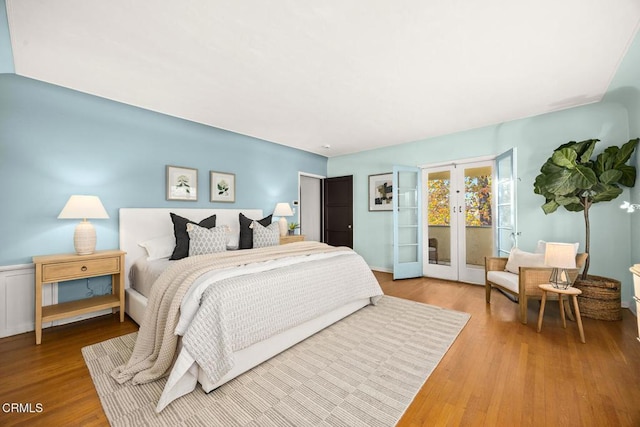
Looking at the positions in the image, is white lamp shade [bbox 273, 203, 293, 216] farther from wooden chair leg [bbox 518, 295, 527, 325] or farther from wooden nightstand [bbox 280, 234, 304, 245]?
wooden chair leg [bbox 518, 295, 527, 325]

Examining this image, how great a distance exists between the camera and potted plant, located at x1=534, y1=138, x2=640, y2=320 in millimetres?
2818

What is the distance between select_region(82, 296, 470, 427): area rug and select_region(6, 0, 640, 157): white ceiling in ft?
8.36

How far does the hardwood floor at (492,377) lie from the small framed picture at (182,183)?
1.71 m

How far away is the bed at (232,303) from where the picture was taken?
5.52ft

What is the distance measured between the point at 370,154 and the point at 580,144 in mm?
3192

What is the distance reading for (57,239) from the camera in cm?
279

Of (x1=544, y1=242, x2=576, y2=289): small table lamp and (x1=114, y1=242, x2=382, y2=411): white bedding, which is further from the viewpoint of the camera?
(x1=544, y1=242, x2=576, y2=289): small table lamp

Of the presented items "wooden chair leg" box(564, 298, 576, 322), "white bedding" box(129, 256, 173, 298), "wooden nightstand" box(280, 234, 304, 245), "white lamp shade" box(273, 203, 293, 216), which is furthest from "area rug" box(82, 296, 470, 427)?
"white lamp shade" box(273, 203, 293, 216)

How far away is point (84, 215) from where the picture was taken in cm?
262

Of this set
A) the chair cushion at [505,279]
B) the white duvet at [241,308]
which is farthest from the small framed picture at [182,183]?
the chair cushion at [505,279]

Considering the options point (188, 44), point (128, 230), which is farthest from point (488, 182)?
point (128, 230)

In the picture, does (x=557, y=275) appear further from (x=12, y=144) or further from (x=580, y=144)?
(x=12, y=144)
